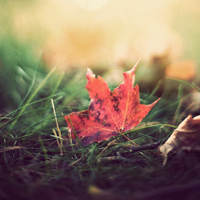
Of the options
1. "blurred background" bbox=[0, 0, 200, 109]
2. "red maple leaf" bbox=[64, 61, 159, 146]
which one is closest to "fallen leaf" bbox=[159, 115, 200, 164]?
"red maple leaf" bbox=[64, 61, 159, 146]

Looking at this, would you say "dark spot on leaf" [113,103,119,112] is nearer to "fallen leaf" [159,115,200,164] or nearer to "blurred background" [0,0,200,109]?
"fallen leaf" [159,115,200,164]

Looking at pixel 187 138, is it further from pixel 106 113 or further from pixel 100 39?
pixel 100 39

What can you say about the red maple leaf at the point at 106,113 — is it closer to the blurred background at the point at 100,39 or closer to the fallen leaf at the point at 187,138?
the fallen leaf at the point at 187,138

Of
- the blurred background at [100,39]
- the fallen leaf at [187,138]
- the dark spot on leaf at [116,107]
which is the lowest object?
the fallen leaf at [187,138]

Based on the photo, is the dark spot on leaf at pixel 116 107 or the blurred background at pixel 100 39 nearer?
the dark spot on leaf at pixel 116 107

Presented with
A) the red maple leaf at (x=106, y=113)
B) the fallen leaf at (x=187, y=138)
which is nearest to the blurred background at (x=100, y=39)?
the red maple leaf at (x=106, y=113)

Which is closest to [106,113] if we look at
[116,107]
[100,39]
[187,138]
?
[116,107]
